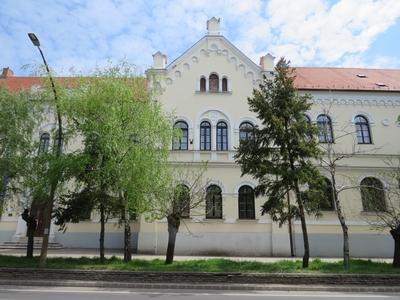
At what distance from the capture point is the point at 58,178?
13.5 meters

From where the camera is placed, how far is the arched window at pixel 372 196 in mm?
19578

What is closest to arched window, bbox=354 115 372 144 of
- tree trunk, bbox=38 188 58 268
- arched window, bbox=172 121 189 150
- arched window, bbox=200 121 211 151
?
arched window, bbox=200 121 211 151

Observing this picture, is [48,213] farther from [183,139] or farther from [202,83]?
[202,83]

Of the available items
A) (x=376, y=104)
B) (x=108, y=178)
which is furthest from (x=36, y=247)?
(x=376, y=104)

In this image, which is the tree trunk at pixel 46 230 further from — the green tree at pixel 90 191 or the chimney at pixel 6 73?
the chimney at pixel 6 73

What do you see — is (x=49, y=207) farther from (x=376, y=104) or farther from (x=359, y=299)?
(x=376, y=104)

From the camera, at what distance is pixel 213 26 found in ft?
80.7

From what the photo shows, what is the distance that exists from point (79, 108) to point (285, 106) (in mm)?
8541

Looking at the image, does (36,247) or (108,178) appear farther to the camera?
(36,247)

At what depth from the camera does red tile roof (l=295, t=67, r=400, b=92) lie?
80.3 ft

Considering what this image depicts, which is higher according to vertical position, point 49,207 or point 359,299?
point 49,207

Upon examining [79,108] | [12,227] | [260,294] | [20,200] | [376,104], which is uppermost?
[376,104]

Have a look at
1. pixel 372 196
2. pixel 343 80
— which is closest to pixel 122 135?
pixel 372 196

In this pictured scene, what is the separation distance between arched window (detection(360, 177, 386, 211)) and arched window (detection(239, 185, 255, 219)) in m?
6.34
